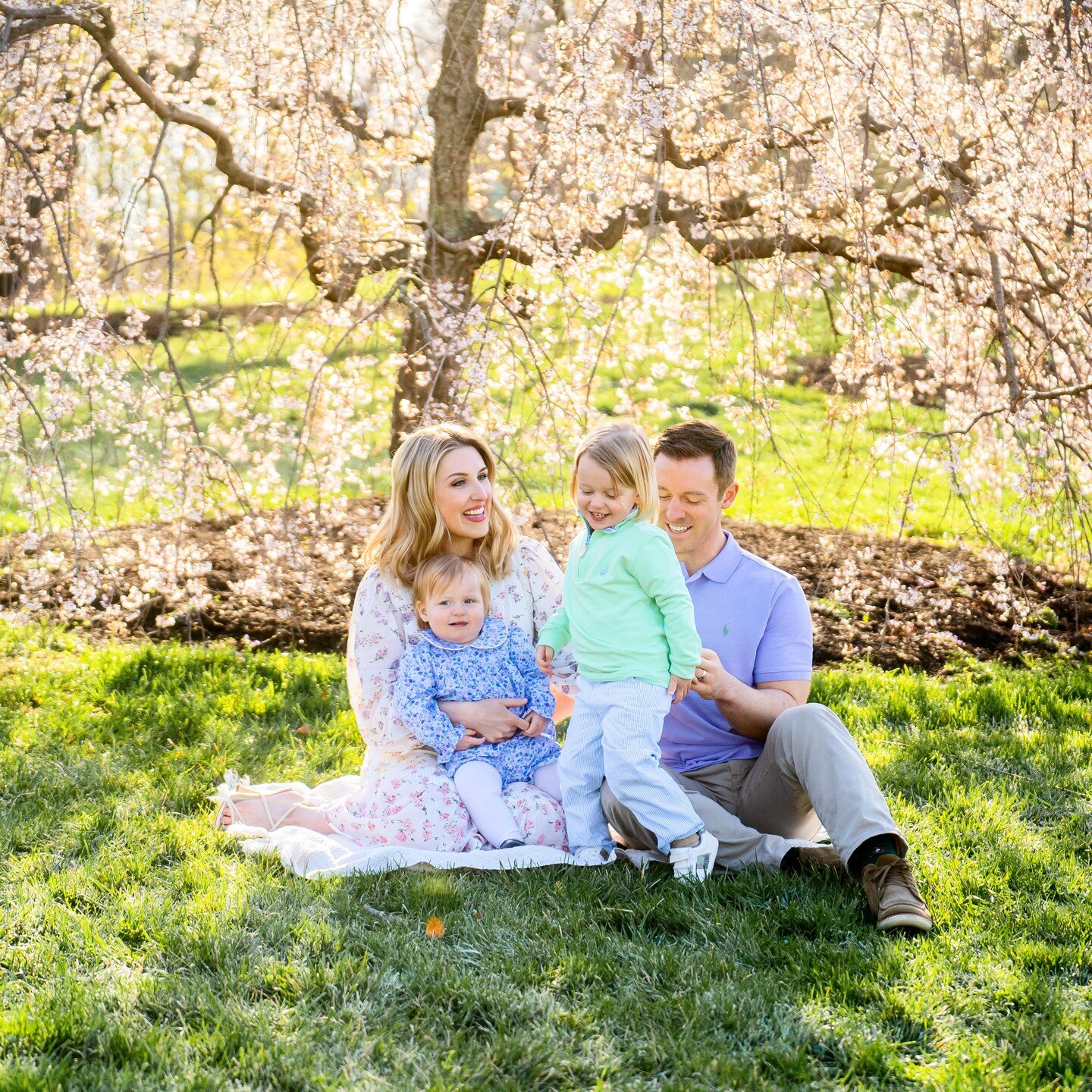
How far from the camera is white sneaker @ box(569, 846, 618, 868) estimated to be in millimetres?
3191

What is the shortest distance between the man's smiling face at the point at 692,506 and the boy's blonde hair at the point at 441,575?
0.57 meters

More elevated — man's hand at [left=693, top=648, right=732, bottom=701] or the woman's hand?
man's hand at [left=693, top=648, right=732, bottom=701]

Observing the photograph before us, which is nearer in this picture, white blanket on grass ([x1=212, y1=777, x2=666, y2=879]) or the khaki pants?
the khaki pants

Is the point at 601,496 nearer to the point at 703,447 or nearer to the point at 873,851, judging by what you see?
the point at 703,447

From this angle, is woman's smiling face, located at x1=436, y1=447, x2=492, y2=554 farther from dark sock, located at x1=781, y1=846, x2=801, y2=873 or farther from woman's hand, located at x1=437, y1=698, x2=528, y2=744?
dark sock, located at x1=781, y1=846, x2=801, y2=873

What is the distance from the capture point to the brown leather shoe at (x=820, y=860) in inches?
120

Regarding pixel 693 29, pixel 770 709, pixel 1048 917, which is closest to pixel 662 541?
pixel 770 709

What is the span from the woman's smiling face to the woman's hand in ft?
1.62

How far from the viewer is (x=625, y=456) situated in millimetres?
3088

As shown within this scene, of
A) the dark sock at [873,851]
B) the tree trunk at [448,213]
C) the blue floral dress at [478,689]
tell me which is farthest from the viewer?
the tree trunk at [448,213]

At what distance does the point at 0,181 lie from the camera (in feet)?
16.3

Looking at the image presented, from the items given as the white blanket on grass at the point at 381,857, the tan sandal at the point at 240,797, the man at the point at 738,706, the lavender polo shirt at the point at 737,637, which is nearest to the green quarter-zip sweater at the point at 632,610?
the man at the point at 738,706

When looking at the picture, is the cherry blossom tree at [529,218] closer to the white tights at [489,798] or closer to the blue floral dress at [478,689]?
the blue floral dress at [478,689]

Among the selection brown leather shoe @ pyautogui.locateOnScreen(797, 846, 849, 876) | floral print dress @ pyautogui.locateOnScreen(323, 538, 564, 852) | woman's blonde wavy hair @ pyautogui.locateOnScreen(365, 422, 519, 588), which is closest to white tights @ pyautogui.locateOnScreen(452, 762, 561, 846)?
floral print dress @ pyautogui.locateOnScreen(323, 538, 564, 852)
